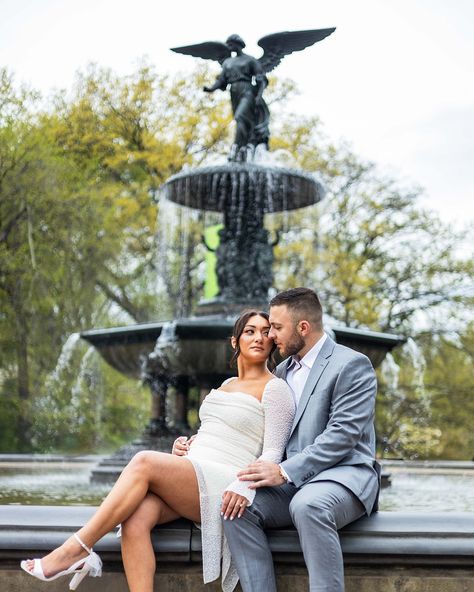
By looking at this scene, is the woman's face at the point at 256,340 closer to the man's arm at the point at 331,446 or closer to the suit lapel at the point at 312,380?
the suit lapel at the point at 312,380

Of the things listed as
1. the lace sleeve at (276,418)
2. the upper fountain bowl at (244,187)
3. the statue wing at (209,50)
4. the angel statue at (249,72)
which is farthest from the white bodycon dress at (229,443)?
the statue wing at (209,50)

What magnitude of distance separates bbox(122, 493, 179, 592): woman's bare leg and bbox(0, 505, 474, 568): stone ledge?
0.36 ft

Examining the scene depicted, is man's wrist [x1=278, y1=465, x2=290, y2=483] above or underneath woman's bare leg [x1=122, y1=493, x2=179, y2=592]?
above

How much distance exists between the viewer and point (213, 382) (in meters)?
10.0

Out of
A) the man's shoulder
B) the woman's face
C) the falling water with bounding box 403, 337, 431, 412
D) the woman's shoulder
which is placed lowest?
the falling water with bounding box 403, 337, 431, 412

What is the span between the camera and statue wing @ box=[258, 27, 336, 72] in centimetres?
1056

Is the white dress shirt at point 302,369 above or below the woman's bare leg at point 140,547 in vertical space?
above

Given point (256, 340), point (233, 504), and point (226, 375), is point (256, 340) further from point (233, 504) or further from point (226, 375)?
point (226, 375)

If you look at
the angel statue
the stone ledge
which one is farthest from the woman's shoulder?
the angel statue

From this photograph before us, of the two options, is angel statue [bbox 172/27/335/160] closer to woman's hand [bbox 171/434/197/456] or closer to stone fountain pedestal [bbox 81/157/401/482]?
stone fountain pedestal [bbox 81/157/401/482]

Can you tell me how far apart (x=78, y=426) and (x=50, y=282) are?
4360 mm

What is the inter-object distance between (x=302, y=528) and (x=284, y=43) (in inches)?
350

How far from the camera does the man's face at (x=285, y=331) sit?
3586mm

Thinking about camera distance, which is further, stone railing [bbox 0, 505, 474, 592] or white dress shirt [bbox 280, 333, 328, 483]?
white dress shirt [bbox 280, 333, 328, 483]
